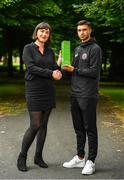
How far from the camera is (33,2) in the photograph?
18.9 meters

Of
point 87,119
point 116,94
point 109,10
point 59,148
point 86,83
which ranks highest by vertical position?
point 109,10

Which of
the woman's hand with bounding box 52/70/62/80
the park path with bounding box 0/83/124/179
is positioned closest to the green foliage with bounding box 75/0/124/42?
the park path with bounding box 0/83/124/179

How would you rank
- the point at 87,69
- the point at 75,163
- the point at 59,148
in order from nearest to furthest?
the point at 87,69 → the point at 75,163 → the point at 59,148

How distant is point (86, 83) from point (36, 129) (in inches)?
40.8

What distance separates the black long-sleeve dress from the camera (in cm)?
716

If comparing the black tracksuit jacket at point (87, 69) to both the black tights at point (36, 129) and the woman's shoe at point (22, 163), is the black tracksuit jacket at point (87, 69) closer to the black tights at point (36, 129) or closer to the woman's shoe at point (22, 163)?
the black tights at point (36, 129)

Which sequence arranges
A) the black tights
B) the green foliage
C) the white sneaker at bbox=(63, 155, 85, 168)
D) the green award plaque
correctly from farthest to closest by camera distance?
the green foliage, the white sneaker at bbox=(63, 155, 85, 168), the black tights, the green award plaque

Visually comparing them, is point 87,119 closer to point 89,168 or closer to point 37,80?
point 89,168

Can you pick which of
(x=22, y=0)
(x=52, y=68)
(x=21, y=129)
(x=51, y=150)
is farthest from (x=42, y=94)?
(x=22, y=0)

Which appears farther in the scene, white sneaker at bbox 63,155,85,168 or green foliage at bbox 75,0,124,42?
green foliage at bbox 75,0,124,42

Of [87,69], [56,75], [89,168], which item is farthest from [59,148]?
[87,69]

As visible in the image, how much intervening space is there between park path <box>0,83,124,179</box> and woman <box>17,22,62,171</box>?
0.30 metres

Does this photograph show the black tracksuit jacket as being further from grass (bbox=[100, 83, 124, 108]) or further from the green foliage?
grass (bbox=[100, 83, 124, 108])

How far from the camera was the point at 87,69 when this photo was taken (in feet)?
23.1
